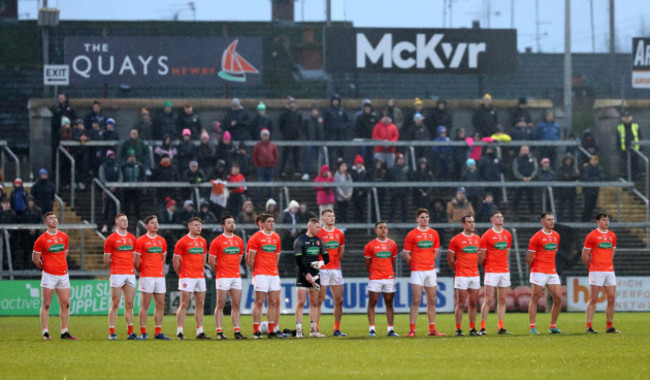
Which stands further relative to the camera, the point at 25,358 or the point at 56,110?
the point at 56,110

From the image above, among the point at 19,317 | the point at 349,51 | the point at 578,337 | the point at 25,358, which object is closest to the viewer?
the point at 25,358

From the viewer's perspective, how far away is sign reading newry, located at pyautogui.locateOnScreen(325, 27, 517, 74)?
130 ft

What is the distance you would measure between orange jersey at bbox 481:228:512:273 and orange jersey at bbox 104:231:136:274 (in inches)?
258

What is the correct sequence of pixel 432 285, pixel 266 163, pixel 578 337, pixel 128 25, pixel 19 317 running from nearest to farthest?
1. pixel 578 337
2. pixel 432 285
3. pixel 19 317
4. pixel 266 163
5. pixel 128 25

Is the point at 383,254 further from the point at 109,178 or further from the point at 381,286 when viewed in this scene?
the point at 109,178

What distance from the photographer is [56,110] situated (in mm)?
34562

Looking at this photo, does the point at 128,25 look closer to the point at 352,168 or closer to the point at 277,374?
the point at 352,168

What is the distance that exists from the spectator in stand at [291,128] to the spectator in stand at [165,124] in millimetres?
3205

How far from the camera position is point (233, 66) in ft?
130

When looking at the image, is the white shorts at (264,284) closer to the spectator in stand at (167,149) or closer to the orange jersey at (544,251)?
the orange jersey at (544,251)

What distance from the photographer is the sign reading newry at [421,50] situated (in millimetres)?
39719

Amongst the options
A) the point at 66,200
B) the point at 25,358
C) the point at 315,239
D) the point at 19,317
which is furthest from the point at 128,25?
the point at 25,358

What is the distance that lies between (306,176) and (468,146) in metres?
4.92

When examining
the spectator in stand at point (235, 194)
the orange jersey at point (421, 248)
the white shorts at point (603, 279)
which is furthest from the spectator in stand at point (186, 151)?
the white shorts at point (603, 279)
